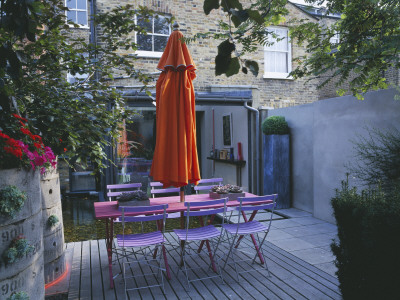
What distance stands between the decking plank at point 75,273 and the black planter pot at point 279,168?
4.35m

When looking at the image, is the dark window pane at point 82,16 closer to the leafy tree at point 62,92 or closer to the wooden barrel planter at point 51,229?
the leafy tree at point 62,92

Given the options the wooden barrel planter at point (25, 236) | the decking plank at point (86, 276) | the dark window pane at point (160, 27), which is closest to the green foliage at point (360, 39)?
the wooden barrel planter at point (25, 236)

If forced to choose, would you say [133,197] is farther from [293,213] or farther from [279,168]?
[279,168]

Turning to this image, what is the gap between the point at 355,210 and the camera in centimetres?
286

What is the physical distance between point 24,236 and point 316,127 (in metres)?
5.79

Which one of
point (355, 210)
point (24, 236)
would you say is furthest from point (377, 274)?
point (24, 236)

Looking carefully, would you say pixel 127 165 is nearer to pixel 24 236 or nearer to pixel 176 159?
pixel 176 159

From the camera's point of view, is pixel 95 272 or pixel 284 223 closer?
pixel 95 272

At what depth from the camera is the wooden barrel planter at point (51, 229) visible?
372cm

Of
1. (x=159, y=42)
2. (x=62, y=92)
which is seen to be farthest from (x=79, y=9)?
(x=62, y=92)

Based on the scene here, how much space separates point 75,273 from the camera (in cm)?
417

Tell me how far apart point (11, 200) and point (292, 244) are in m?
4.15

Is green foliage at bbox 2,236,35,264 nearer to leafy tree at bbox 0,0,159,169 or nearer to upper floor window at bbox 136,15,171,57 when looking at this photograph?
leafy tree at bbox 0,0,159,169

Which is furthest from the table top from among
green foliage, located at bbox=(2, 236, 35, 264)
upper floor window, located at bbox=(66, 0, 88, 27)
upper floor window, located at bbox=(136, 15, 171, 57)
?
upper floor window, located at bbox=(66, 0, 88, 27)
